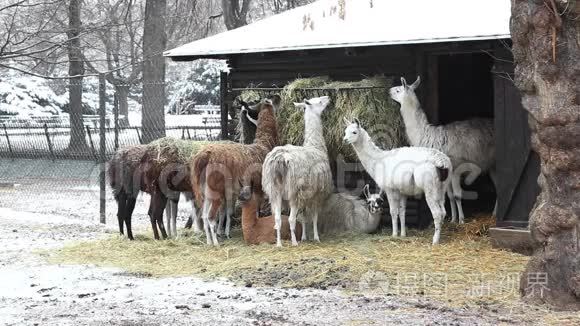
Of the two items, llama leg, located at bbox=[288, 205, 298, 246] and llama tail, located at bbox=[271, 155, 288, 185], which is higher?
llama tail, located at bbox=[271, 155, 288, 185]

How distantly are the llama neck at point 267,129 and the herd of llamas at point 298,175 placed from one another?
14 millimetres

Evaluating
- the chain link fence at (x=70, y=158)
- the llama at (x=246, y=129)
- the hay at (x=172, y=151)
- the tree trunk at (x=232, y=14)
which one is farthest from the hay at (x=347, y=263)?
the tree trunk at (x=232, y=14)

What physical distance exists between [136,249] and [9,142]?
45.1 feet

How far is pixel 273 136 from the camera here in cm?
1132

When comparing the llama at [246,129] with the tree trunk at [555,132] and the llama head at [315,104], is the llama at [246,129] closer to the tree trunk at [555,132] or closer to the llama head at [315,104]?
the llama head at [315,104]

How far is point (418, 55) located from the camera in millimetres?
10930

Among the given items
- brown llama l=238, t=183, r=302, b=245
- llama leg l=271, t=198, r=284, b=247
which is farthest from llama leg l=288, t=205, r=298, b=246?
brown llama l=238, t=183, r=302, b=245

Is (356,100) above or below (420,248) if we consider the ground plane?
above

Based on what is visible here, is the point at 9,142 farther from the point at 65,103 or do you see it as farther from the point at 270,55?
the point at 270,55

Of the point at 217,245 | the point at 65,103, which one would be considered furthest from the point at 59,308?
the point at 65,103

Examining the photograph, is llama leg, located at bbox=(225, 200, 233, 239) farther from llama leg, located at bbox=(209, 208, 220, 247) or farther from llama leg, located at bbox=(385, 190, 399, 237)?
llama leg, located at bbox=(385, 190, 399, 237)

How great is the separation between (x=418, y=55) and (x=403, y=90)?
0.58 meters

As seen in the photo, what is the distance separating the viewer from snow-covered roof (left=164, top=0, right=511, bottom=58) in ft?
33.1

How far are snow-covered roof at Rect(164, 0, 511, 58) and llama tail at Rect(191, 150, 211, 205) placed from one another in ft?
6.28
